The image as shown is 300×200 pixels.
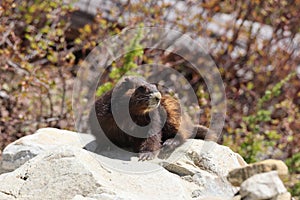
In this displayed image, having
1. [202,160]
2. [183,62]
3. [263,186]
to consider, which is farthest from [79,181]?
[183,62]

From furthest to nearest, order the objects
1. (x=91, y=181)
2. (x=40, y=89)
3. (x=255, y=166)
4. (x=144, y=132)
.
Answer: (x=40, y=89) < (x=144, y=132) < (x=91, y=181) < (x=255, y=166)

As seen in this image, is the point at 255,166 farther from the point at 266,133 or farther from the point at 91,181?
the point at 266,133

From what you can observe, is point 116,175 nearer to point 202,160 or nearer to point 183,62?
point 202,160

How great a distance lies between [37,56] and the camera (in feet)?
27.3

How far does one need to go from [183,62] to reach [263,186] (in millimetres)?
6003

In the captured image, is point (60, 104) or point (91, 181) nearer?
point (91, 181)

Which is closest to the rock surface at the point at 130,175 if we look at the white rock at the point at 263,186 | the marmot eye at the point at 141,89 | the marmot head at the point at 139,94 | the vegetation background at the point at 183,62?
the white rock at the point at 263,186

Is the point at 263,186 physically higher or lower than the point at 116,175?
higher

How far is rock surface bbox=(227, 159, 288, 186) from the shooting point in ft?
11.0

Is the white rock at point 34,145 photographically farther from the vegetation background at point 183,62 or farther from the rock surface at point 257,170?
the rock surface at point 257,170

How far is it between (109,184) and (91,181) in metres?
0.14

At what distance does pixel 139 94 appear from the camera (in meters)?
4.71

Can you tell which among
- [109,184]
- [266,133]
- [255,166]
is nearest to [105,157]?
[109,184]

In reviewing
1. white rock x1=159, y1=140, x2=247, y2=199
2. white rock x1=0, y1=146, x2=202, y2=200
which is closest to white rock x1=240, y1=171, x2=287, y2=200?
white rock x1=0, y1=146, x2=202, y2=200
